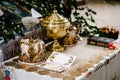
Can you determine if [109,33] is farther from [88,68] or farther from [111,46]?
[88,68]

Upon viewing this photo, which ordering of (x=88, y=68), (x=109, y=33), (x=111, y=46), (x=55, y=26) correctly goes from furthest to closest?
(x=109, y=33)
(x=111, y=46)
(x=55, y=26)
(x=88, y=68)

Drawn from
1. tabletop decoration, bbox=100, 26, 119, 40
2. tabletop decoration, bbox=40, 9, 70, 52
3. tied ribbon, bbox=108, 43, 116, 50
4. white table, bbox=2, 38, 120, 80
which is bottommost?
white table, bbox=2, 38, 120, 80

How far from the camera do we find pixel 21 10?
2090 mm

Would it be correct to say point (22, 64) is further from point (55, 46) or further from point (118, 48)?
point (118, 48)

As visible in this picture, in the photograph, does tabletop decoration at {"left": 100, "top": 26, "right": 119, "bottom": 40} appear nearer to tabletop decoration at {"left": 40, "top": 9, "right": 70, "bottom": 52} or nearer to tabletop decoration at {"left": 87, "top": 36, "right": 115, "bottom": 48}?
tabletop decoration at {"left": 87, "top": 36, "right": 115, "bottom": 48}

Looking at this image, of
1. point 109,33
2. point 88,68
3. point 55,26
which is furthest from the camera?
point 109,33

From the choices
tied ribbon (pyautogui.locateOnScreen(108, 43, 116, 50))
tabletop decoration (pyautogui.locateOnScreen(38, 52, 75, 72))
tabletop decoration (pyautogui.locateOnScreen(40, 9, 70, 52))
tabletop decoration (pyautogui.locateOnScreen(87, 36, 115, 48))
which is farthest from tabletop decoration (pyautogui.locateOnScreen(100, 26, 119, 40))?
tabletop decoration (pyautogui.locateOnScreen(38, 52, 75, 72))

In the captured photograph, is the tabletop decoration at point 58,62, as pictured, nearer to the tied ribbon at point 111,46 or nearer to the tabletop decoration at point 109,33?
the tied ribbon at point 111,46

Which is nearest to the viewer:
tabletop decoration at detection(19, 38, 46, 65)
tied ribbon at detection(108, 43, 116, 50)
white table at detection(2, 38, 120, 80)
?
white table at detection(2, 38, 120, 80)

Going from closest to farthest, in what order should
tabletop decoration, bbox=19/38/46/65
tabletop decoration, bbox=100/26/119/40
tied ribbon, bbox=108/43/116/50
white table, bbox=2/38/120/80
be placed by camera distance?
1. white table, bbox=2/38/120/80
2. tabletop decoration, bbox=19/38/46/65
3. tied ribbon, bbox=108/43/116/50
4. tabletop decoration, bbox=100/26/119/40

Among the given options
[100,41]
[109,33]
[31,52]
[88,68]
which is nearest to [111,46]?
[100,41]

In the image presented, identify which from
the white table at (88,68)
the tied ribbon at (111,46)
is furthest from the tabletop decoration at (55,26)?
the tied ribbon at (111,46)

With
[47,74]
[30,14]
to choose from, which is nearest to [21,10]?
[30,14]

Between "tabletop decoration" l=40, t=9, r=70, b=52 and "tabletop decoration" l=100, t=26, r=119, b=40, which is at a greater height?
"tabletop decoration" l=40, t=9, r=70, b=52
